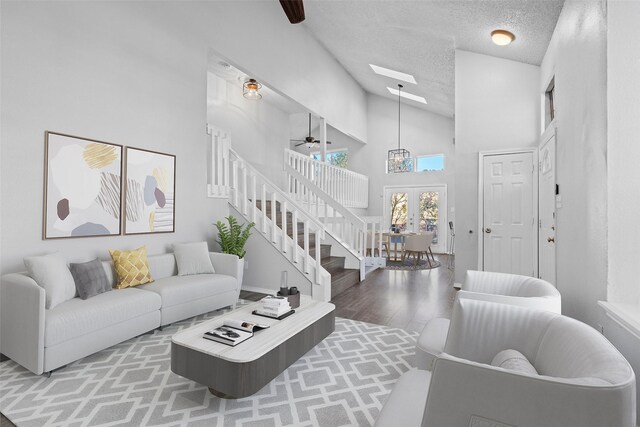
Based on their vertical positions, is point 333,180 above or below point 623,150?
above

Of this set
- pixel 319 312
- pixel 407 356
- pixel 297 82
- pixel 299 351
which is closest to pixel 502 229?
pixel 407 356

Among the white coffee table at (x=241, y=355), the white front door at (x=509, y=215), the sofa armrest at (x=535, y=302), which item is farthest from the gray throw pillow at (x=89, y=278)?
the white front door at (x=509, y=215)

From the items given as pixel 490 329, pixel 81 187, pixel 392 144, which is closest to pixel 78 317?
pixel 81 187

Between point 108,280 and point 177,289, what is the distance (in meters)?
0.62

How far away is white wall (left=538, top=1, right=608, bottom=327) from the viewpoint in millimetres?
2139

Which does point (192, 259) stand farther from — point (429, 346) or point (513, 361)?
point (513, 361)

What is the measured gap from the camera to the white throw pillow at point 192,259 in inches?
152

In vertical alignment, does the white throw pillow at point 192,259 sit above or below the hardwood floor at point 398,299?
above

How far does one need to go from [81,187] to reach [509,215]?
5628 millimetres

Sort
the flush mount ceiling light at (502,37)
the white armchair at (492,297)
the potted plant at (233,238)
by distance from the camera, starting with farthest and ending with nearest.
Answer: the potted plant at (233,238) → the flush mount ceiling light at (502,37) → the white armchair at (492,297)

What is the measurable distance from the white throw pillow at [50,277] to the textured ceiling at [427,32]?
16.3ft

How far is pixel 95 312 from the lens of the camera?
101 inches

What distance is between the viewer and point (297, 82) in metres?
6.59

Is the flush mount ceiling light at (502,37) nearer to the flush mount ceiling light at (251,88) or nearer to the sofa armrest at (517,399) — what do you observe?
the flush mount ceiling light at (251,88)
